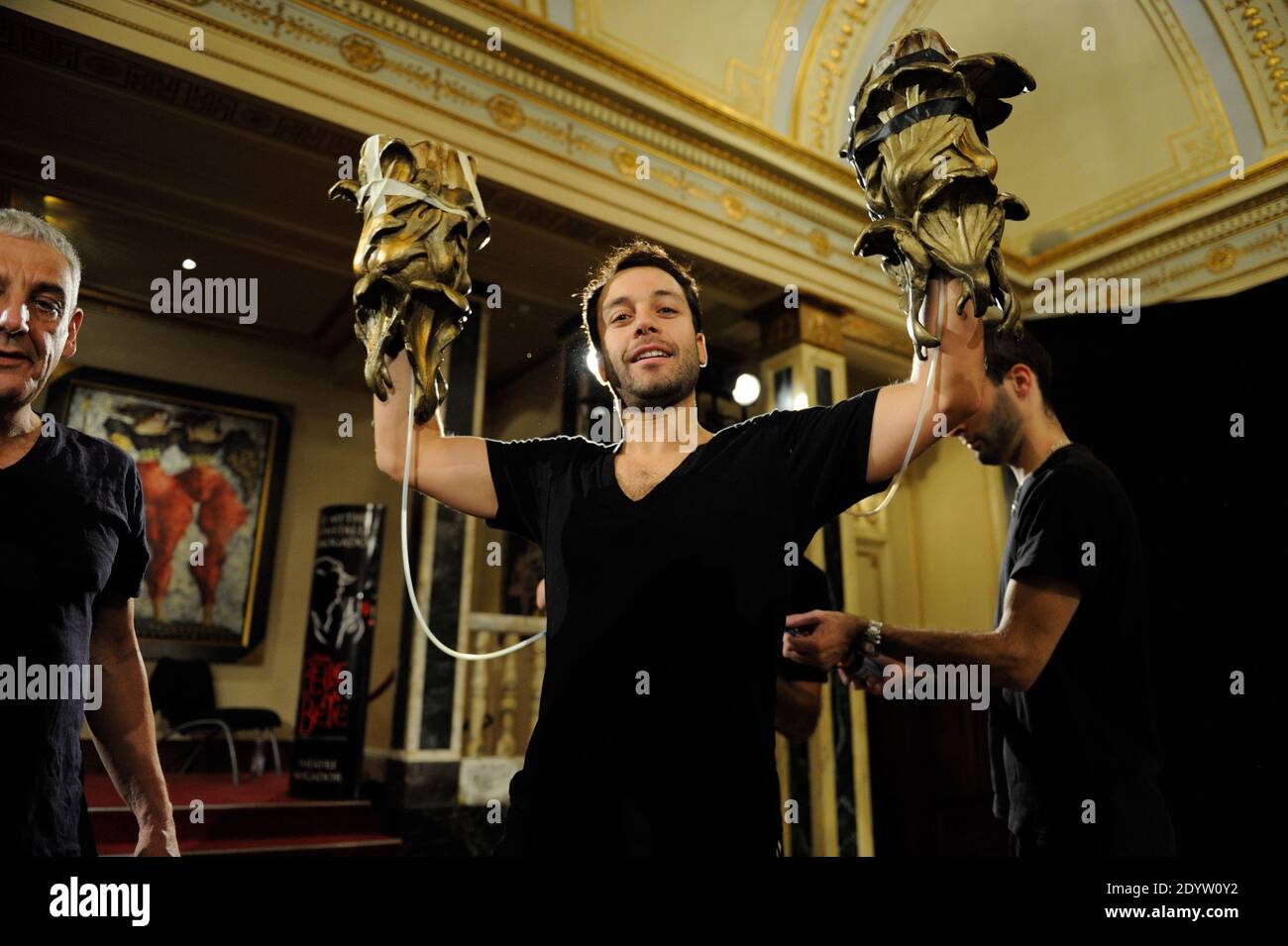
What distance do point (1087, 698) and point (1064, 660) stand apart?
0.07 meters

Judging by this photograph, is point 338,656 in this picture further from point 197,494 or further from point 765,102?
point 765,102

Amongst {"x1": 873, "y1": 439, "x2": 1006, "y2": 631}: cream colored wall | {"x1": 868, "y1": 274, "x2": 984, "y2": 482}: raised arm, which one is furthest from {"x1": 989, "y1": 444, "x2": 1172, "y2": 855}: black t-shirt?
{"x1": 873, "y1": 439, "x2": 1006, "y2": 631}: cream colored wall

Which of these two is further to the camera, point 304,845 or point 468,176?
point 304,845

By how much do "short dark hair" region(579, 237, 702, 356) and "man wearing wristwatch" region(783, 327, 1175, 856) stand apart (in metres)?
0.52

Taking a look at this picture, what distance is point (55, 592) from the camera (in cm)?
93

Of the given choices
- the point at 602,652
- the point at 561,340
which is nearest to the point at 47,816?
the point at 602,652

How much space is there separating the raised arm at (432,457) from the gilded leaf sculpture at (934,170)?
0.50 m

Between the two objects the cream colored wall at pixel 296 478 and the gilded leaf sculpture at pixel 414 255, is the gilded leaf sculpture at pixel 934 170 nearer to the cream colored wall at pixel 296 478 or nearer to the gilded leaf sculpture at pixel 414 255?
the gilded leaf sculpture at pixel 414 255

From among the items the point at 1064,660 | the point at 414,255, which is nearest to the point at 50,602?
the point at 414,255

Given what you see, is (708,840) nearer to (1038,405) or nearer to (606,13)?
(1038,405)

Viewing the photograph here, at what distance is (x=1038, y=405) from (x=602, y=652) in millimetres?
1137

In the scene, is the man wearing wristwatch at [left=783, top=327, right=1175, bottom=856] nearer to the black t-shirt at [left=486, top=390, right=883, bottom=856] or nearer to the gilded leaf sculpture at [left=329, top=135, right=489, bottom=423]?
the black t-shirt at [left=486, top=390, right=883, bottom=856]
